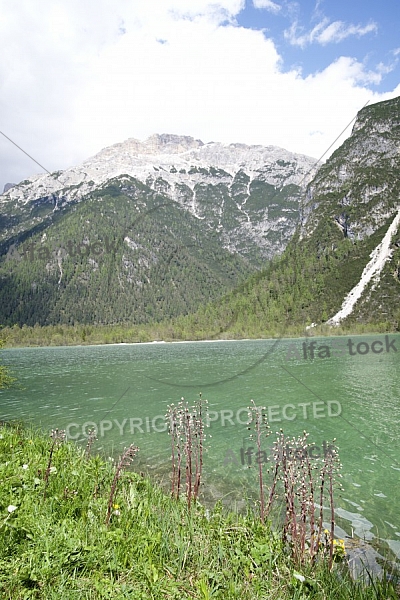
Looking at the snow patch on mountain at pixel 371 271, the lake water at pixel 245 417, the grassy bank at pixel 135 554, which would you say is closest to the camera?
the grassy bank at pixel 135 554

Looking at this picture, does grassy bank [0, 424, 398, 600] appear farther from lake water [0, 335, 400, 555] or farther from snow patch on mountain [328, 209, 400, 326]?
snow patch on mountain [328, 209, 400, 326]

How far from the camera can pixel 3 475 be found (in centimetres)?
→ 608

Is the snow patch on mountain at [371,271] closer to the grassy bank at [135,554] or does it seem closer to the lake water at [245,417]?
the lake water at [245,417]

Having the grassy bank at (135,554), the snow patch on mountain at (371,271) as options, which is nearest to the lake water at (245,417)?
the grassy bank at (135,554)

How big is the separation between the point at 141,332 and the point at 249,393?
14214 centimetres

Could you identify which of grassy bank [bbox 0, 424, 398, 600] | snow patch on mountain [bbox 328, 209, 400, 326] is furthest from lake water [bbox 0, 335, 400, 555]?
snow patch on mountain [bbox 328, 209, 400, 326]

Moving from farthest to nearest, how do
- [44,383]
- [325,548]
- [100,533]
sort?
1. [44,383]
2. [325,548]
3. [100,533]

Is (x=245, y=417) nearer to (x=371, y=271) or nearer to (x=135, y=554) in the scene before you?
(x=135, y=554)

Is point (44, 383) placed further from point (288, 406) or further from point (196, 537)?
point (196, 537)

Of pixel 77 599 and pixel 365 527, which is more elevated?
pixel 77 599

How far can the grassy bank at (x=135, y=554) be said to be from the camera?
3734mm

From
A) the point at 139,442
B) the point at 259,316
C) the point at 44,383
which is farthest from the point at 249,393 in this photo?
the point at 259,316

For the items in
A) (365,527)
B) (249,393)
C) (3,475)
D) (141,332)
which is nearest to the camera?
(3,475)

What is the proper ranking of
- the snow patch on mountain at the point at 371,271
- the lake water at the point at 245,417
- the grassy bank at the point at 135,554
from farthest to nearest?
1. the snow patch on mountain at the point at 371,271
2. the lake water at the point at 245,417
3. the grassy bank at the point at 135,554
